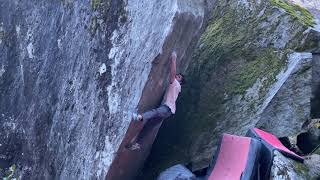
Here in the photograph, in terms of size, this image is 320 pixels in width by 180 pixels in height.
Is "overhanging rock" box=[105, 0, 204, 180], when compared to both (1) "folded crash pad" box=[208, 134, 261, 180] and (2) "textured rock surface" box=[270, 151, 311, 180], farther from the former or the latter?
(2) "textured rock surface" box=[270, 151, 311, 180]

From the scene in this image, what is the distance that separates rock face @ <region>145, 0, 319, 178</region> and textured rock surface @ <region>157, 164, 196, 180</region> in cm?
29

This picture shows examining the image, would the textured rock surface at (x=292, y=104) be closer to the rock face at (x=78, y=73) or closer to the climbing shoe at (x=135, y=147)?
the rock face at (x=78, y=73)

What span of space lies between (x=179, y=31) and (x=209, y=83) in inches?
42.3

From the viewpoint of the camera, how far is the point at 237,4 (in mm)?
5160

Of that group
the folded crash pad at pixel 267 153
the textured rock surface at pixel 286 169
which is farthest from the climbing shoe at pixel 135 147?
the textured rock surface at pixel 286 169

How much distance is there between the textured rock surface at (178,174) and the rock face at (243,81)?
286 millimetres

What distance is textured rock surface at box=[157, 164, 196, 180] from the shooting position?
4.16 meters

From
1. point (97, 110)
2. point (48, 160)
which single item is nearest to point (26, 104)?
point (48, 160)

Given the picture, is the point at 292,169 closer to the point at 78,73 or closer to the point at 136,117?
the point at 136,117

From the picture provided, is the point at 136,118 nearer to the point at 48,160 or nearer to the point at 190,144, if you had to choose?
the point at 190,144

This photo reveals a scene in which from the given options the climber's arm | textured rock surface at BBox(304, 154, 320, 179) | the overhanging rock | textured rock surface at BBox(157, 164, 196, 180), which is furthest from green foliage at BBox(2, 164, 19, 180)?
textured rock surface at BBox(304, 154, 320, 179)

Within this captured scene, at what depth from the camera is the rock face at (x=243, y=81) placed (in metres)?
4.39

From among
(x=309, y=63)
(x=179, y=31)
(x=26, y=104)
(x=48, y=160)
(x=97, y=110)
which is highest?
(x=179, y=31)

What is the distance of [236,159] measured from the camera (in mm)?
4094
